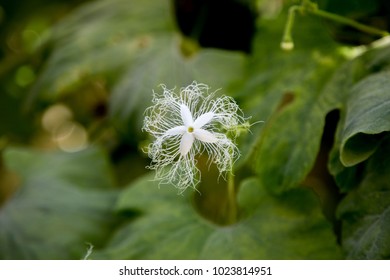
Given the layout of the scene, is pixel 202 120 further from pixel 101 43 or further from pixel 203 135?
pixel 101 43

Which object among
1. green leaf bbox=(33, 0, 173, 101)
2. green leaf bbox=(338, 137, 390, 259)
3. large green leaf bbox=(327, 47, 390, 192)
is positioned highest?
green leaf bbox=(33, 0, 173, 101)

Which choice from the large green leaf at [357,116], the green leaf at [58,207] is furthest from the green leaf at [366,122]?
the green leaf at [58,207]

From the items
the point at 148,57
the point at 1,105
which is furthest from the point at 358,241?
the point at 1,105

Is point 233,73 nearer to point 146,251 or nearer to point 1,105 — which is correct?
point 146,251

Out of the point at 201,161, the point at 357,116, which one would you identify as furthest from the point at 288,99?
the point at 357,116

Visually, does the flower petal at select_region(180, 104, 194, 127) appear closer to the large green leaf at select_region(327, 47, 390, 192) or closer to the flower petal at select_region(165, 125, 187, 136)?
the flower petal at select_region(165, 125, 187, 136)

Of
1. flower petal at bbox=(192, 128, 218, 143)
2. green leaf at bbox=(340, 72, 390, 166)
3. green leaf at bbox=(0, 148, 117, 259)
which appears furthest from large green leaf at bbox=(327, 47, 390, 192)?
green leaf at bbox=(0, 148, 117, 259)

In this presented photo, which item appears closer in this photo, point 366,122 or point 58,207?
point 366,122

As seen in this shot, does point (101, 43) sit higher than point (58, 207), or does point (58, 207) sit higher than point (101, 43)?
point (101, 43)
